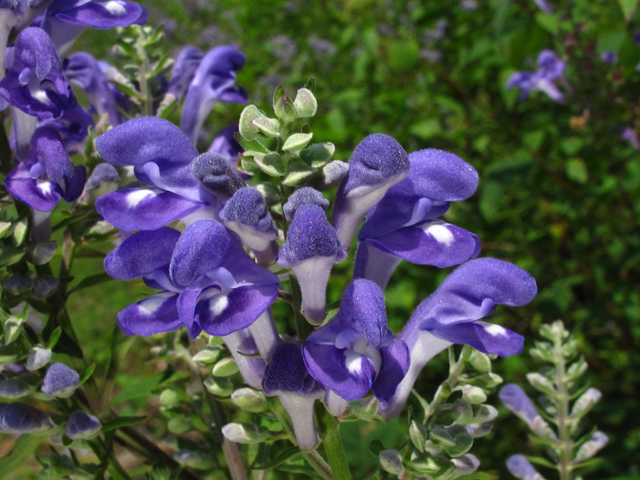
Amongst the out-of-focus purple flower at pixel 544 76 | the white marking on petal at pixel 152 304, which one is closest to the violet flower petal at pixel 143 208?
the white marking on petal at pixel 152 304

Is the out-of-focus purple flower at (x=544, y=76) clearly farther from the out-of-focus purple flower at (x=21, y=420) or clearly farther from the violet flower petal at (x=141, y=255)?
the out-of-focus purple flower at (x=21, y=420)

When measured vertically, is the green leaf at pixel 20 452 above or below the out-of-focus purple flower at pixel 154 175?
below

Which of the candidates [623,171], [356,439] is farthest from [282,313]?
[623,171]

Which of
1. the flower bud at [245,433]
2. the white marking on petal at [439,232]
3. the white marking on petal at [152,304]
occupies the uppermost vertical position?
the white marking on petal at [439,232]

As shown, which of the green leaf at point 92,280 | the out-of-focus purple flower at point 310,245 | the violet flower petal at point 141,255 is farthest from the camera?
the green leaf at point 92,280

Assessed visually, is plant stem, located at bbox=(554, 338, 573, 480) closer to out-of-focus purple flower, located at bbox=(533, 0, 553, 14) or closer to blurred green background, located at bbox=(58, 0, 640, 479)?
blurred green background, located at bbox=(58, 0, 640, 479)

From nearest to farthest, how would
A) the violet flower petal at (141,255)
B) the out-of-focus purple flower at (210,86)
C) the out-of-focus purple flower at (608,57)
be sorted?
the violet flower petal at (141,255) → the out-of-focus purple flower at (210,86) → the out-of-focus purple flower at (608,57)
